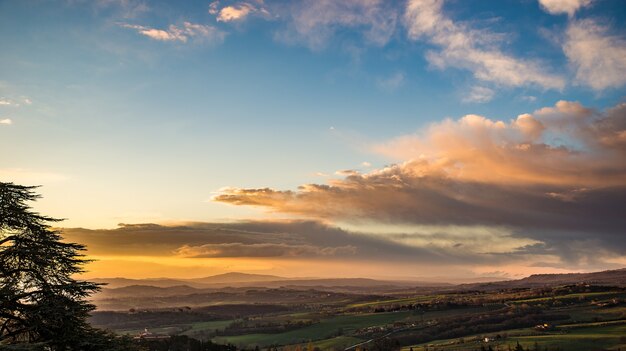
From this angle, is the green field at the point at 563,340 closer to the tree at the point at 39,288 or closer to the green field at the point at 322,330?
the green field at the point at 322,330

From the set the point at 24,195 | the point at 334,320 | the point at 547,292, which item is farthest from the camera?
the point at 547,292

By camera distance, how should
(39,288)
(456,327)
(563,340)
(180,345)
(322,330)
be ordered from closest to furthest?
(39,288), (180,345), (563,340), (456,327), (322,330)

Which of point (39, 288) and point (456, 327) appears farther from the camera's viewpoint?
point (456, 327)

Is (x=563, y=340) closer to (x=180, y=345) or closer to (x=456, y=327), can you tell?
(x=456, y=327)

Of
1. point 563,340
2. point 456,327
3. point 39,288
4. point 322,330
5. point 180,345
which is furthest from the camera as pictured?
point 322,330

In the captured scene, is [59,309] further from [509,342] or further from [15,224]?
[509,342]

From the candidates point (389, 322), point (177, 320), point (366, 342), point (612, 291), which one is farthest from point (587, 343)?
point (177, 320)

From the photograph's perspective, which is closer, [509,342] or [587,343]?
[587,343]

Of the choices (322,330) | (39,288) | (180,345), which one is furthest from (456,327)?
(39,288)
